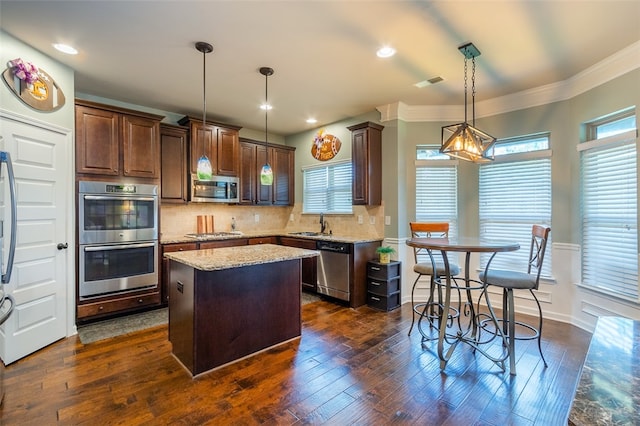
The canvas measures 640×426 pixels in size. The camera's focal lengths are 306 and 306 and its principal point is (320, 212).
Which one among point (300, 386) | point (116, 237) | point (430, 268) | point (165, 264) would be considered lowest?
point (300, 386)

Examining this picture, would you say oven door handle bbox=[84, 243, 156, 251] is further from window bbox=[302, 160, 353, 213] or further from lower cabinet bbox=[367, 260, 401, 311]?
lower cabinet bbox=[367, 260, 401, 311]

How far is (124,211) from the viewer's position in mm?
3701

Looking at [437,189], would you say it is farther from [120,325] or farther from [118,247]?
[120,325]

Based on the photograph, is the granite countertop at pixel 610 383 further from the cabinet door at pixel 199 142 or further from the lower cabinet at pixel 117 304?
the cabinet door at pixel 199 142

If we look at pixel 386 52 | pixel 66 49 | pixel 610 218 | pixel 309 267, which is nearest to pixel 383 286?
pixel 309 267

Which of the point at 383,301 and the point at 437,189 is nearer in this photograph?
the point at 383,301

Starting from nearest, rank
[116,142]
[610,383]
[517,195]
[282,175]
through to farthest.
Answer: [610,383], [116,142], [517,195], [282,175]

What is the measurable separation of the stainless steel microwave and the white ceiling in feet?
4.11

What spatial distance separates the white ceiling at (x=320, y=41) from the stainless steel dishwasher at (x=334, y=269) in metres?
2.08

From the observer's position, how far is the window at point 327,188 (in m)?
5.15

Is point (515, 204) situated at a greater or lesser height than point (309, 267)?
greater

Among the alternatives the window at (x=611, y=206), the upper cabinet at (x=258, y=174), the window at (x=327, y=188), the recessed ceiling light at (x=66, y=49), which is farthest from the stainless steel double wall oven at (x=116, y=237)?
the window at (x=611, y=206)

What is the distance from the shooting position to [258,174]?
214 inches

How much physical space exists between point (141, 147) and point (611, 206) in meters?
5.39
